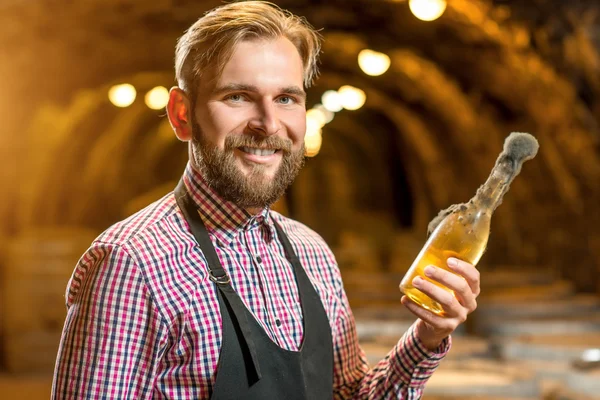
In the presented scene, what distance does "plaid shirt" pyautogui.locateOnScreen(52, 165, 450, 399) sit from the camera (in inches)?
64.1

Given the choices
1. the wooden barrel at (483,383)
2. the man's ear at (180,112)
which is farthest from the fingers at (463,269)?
the wooden barrel at (483,383)

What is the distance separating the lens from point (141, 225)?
5.71 ft

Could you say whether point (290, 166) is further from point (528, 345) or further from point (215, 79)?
point (528, 345)

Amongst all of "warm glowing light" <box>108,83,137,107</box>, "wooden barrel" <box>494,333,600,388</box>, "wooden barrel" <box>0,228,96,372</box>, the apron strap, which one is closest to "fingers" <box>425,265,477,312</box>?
the apron strap

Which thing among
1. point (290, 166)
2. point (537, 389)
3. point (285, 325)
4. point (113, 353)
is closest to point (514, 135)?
point (290, 166)

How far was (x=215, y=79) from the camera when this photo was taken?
5.86 ft

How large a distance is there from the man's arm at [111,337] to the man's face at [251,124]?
0.91ft

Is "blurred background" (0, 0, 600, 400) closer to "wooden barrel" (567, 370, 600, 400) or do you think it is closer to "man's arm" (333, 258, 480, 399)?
"wooden barrel" (567, 370, 600, 400)

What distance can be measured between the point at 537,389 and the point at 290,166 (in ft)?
10.2

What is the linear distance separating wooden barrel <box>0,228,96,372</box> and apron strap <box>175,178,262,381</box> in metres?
6.26

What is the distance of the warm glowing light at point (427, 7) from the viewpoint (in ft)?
22.2

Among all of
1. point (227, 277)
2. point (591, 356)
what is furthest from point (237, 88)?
point (591, 356)

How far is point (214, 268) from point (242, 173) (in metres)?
0.20

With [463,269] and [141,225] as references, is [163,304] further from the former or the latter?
[463,269]
